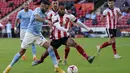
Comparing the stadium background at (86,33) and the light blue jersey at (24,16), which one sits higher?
the light blue jersey at (24,16)

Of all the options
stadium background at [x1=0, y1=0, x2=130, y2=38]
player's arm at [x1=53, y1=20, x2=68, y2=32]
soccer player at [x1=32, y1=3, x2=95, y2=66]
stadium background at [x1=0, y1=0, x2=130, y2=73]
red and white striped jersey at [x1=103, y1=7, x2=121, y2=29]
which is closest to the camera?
player's arm at [x1=53, y1=20, x2=68, y2=32]

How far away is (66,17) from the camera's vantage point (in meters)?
13.2

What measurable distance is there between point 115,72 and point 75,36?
67.4 feet

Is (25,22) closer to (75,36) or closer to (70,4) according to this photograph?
(75,36)

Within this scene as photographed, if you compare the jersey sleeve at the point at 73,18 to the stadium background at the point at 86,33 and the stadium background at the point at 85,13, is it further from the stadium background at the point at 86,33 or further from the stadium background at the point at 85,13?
the stadium background at the point at 85,13

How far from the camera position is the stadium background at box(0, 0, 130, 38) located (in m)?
32.6

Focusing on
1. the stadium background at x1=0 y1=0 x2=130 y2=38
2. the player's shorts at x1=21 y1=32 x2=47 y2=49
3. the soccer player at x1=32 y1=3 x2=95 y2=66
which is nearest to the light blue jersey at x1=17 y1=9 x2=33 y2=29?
the soccer player at x1=32 y1=3 x2=95 y2=66

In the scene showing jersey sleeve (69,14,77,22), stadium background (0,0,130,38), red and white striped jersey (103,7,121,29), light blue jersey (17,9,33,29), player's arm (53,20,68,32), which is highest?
player's arm (53,20,68,32)

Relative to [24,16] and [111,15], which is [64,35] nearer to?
[24,16]

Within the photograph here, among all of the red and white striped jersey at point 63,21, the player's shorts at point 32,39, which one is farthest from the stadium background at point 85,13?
the player's shorts at point 32,39

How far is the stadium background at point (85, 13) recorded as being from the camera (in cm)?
3262

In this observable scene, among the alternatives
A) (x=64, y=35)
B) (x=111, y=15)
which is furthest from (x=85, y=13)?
(x=64, y=35)

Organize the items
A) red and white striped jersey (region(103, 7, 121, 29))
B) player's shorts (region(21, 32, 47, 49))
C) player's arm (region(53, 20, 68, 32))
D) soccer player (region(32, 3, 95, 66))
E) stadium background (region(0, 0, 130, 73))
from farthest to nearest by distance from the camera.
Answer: red and white striped jersey (region(103, 7, 121, 29)) < stadium background (region(0, 0, 130, 73)) < soccer player (region(32, 3, 95, 66)) < player's shorts (region(21, 32, 47, 49)) < player's arm (region(53, 20, 68, 32))

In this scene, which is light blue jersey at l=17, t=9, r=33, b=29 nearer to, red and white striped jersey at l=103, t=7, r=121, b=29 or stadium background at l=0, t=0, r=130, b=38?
red and white striped jersey at l=103, t=7, r=121, b=29
